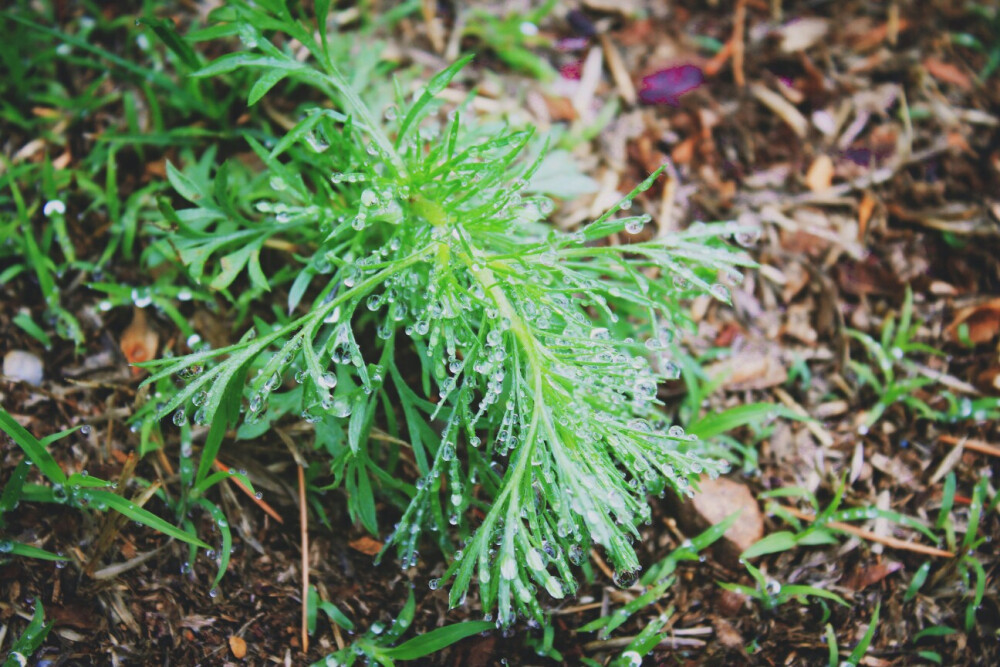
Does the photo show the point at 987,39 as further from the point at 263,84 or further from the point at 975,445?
the point at 263,84

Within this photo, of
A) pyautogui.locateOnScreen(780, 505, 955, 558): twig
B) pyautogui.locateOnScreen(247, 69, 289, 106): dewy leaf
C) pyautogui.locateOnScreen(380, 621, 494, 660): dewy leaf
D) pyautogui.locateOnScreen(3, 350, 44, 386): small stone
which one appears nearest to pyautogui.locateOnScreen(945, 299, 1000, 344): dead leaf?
pyautogui.locateOnScreen(780, 505, 955, 558): twig

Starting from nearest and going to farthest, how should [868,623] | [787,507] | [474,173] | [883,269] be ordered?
[474,173]
[868,623]
[787,507]
[883,269]

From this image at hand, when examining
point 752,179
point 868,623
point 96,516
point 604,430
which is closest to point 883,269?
point 752,179

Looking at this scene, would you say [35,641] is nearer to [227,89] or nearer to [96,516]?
[96,516]

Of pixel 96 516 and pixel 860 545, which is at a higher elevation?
pixel 96 516

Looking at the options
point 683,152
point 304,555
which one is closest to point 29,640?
point 304,555

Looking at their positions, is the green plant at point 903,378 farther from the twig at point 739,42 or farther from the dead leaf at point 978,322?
the twig at point 739,42

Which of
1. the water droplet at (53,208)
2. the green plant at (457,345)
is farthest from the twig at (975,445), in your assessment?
the water droplet at (53,208)
